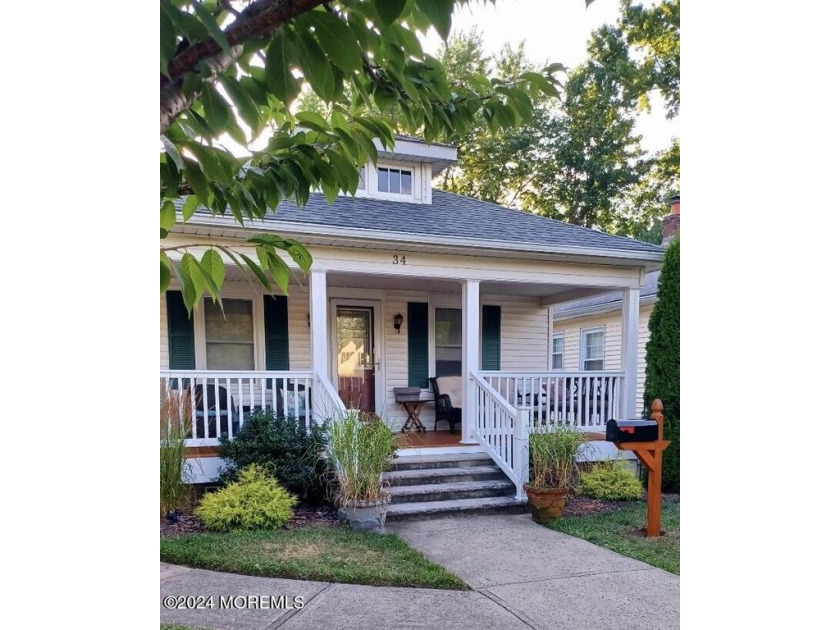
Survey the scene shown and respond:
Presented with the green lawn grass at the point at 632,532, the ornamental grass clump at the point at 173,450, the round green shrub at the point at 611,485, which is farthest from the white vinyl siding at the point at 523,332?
the ornamental grass clump at the point at 173,450

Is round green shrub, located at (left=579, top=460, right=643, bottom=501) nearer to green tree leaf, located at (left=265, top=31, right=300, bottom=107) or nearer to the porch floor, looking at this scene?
the porch floor

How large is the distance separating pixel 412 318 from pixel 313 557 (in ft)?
13.4

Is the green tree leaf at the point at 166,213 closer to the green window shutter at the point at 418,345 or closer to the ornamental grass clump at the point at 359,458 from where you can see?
the ornamental grass clump at the point at 359,458

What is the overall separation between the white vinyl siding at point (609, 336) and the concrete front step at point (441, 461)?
2.10 metres

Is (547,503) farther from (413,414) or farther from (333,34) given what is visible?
(333,34)

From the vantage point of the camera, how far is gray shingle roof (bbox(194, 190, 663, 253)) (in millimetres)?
5203

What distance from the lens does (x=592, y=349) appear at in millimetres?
8836

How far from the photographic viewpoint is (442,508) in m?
4.26

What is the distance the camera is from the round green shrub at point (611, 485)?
15.6 feet

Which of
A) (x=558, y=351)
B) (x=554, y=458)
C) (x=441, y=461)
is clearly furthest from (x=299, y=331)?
(x=558, y=351)

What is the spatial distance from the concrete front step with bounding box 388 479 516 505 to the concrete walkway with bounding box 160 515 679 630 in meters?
0.94
